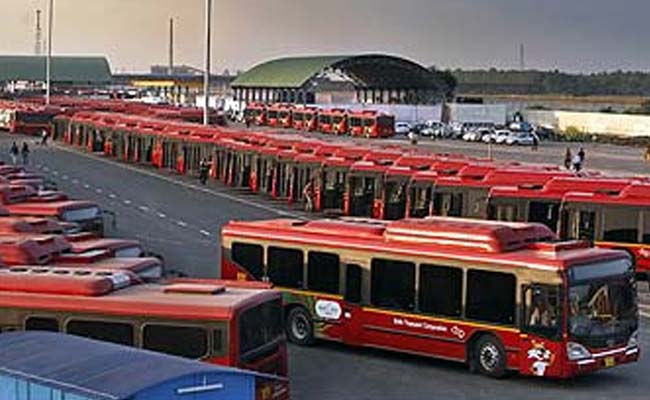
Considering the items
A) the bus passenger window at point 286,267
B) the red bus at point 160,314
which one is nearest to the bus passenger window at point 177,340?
the red bus at point 160,314

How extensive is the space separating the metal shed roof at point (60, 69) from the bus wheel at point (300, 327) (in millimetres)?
166339

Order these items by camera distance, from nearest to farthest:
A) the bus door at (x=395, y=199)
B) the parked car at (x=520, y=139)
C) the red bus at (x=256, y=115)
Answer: the bus door at (x=395, y=199), the parked car at (x=520, y=139), the red bus at (x=256, y=115)

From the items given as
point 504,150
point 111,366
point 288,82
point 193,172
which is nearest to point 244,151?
point 193,172

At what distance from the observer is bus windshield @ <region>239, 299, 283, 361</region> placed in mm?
15859

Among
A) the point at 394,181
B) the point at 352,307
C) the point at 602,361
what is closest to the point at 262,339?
the point at 352,307

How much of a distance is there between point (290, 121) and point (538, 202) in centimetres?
7420

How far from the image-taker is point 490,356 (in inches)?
757

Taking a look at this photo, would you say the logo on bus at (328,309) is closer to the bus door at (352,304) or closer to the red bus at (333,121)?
the bus door at (352,304)

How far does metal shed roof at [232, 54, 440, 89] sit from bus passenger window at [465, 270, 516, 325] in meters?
98.9

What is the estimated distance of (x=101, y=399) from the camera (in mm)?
10094

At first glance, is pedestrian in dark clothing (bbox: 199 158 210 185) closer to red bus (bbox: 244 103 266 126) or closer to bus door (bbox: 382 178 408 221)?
bus door (bbox: 382 178 408 221)

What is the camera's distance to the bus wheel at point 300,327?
21688 millimetres

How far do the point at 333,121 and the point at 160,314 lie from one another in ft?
261

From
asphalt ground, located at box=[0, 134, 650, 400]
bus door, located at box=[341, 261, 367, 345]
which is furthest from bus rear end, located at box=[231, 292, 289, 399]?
bus door, located at box=[341, 261, 367, 345]
